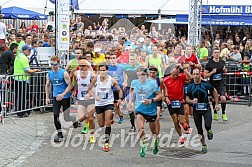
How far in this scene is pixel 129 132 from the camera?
540 inches

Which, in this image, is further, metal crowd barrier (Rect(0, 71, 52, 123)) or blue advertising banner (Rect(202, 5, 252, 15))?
blue advertising banner (Rect(202, 5, 252, 15))

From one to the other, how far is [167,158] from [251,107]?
8.48 m

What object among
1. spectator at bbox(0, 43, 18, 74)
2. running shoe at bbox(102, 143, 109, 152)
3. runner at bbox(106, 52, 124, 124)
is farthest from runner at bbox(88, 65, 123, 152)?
spectator at bbox(0, 43, 18, 74)

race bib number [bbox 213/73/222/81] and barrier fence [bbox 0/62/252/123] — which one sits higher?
race bib number [bbox 213/73/222/81]

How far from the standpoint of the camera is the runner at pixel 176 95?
1223 centimetres

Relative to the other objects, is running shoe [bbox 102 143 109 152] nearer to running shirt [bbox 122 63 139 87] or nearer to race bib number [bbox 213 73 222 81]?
running shirt [bbox 122 63 139 87]

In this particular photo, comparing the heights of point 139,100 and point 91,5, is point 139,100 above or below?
below

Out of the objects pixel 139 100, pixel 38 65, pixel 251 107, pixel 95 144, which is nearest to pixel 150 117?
pixel 139 100

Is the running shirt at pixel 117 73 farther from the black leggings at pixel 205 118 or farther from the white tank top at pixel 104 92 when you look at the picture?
the black leggings at pixel 205 118

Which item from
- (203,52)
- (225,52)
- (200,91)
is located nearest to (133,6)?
(203,52)

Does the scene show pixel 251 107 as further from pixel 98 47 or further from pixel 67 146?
pixel 67 146

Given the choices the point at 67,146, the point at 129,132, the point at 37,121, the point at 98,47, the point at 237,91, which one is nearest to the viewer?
the point at 67,146

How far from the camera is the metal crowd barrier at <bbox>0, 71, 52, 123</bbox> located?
593 inches

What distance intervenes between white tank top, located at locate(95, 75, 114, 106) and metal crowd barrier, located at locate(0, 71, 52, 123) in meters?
3.57
